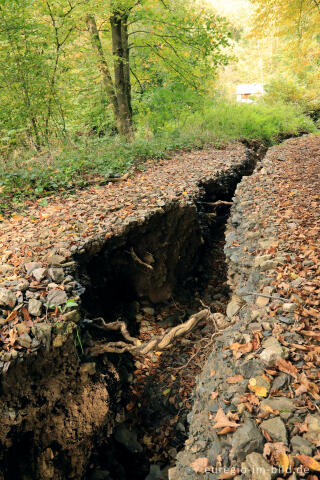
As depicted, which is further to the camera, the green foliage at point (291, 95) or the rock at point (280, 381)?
the green foliage at point (291, 95)

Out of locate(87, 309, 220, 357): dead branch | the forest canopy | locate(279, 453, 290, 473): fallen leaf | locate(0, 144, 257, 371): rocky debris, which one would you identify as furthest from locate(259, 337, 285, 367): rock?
the forest canopy

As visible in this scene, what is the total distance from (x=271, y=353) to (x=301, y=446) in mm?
544

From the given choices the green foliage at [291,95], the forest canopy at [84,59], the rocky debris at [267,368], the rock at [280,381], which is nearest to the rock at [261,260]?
the rocky debris at [267,368]

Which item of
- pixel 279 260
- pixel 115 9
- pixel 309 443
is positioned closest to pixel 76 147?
pixel 115 9

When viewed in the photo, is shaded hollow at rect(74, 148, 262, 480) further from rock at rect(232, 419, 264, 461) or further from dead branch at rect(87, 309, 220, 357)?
rock at rect(232, 419, 264, 461)

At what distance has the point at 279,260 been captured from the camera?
8.96ft

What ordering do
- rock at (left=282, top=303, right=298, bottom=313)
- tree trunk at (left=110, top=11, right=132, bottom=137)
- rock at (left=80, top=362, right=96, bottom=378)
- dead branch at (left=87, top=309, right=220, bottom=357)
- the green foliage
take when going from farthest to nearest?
the green foliage < tree trunk at (left=110, top=11, right=132, bottom=137) < dead branch at (left=87, top=309, right=220, bottom=357) < rock at (left=80, top=362, right=96, bottom=378) < rock at (left=282, top=303, right=298, bottom=313)

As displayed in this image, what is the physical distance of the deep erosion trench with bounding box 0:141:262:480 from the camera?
2.23m

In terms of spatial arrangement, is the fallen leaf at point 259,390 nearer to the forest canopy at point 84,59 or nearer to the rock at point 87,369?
the rock at point 87,369

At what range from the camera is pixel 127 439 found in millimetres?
3002

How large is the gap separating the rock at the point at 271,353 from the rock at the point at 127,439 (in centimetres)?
194

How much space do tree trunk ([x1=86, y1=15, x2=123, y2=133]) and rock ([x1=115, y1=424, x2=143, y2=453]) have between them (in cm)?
714

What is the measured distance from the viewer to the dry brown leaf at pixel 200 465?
62.0 inches

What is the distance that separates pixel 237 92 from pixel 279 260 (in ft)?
84.1
